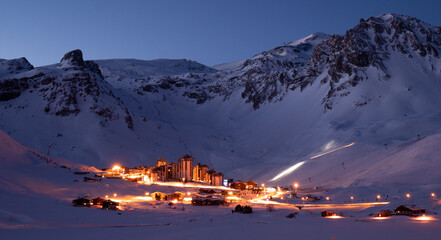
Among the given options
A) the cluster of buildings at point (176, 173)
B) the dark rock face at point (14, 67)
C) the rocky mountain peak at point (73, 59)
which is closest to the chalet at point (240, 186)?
the cluster of buildings at point (176, 173)

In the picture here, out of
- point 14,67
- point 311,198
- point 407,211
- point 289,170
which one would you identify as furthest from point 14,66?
point 407,211

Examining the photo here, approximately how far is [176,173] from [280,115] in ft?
200

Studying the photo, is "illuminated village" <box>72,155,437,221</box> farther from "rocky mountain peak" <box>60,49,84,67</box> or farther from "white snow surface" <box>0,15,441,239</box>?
"rocky mountain peak" <box>60,49,84,67</box>

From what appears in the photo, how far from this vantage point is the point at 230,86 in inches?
7372

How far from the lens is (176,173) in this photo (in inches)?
3159

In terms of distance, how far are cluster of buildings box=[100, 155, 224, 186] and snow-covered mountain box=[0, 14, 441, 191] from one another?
952 cm

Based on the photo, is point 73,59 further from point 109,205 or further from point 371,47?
point 371,47

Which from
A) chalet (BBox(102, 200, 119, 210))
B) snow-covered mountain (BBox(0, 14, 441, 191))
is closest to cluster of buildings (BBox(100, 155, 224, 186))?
snow-covered mountain (BBox(0, 14, 441, 191))

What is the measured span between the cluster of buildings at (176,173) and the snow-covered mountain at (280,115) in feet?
31.2

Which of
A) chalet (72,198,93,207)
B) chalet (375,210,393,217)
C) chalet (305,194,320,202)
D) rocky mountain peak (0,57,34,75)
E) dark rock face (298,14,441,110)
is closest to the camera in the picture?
chalet (375,210,393,217)

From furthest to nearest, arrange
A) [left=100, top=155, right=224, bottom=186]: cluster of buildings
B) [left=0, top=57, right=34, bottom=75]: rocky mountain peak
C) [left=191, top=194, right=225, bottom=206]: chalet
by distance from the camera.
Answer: [left=0, top=57, right=34, bottom=75]: rocky mountain peak → [left=100, top=155, right=224, bottom=186]: cluster of buildings → [left=191, top=194, right=225, bottom=206]: chalet

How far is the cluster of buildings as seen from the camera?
74.1 meters

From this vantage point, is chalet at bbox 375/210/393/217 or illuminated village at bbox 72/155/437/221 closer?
chalet at bbox 375/210/393/217

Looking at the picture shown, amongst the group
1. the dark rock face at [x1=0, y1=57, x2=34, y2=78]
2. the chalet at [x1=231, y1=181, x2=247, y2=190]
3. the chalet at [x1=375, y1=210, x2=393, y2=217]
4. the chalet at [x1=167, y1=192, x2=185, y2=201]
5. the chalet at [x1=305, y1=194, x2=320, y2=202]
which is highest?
the dark rock face at [x1=0, y1=57, x2=34, y2=78]
